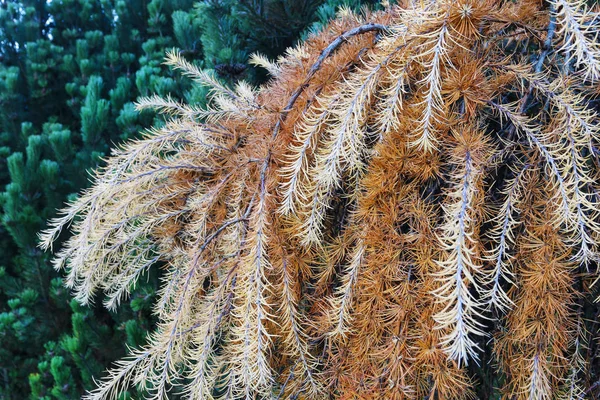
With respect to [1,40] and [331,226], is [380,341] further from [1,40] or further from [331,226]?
[1,40]

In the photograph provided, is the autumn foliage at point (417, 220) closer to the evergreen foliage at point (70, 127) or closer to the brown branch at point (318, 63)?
the brown branch at point (318, 63)

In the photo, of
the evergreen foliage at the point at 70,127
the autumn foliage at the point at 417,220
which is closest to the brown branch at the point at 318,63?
the autumn foliage at the point at 417,220

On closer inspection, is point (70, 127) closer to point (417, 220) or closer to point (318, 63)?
point (318, 63)

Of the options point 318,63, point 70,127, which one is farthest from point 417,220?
point 70,127

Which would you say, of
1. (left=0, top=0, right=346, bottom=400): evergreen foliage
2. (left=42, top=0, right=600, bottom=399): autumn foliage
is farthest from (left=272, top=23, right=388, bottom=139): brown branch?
(left=0, top=0, right=346, bottom=400): evergreen foliage

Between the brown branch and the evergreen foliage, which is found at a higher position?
the brown branch

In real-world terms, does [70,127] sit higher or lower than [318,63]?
lower

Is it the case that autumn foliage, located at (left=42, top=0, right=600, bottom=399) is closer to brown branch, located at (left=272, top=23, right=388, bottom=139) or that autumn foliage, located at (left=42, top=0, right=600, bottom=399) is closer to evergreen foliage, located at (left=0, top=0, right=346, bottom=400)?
brown branch, located at (left=272, top=23, right=388, bottom=139)
